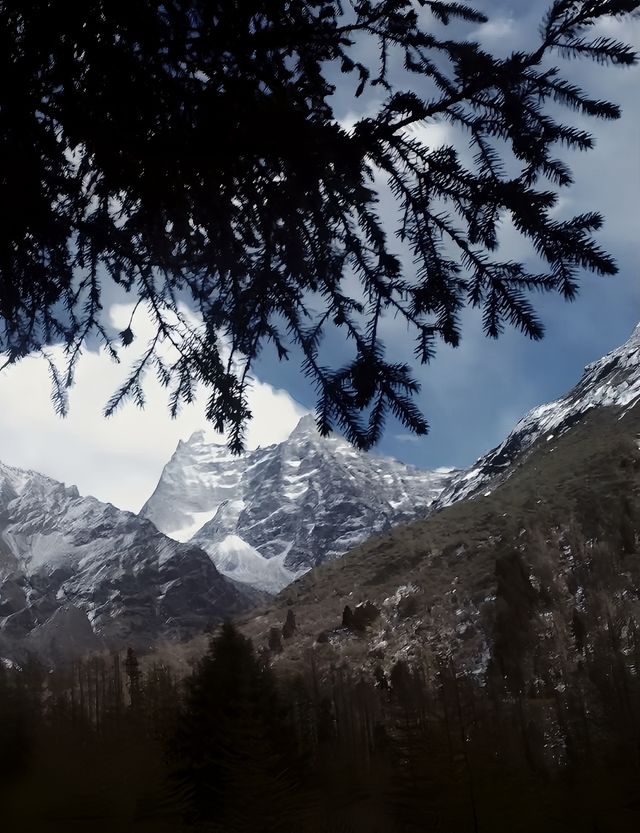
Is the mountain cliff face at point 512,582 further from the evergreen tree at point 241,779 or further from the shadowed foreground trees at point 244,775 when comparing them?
the evergreen tree at point 241,779

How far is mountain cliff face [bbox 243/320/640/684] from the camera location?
90.8m

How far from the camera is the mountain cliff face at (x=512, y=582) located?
90.8 meters

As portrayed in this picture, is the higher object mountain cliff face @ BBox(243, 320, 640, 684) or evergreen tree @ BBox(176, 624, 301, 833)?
mountain cliff face @ BBox(243, 320, 640, 684)

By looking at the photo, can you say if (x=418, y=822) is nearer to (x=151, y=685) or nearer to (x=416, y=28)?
(x=416, y=28)

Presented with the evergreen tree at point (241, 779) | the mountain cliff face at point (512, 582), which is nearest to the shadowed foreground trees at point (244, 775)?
the evergreen tree at point (241, 779)

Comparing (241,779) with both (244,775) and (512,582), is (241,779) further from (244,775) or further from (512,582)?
(512,582)

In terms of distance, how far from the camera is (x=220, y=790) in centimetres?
233

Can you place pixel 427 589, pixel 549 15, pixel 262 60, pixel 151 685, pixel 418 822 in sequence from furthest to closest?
1. pixel 427 589
2. pixel 151 685
3. pixel 262 60
4. pixel 418 822
5. pixel 549 15

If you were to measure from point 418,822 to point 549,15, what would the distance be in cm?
328

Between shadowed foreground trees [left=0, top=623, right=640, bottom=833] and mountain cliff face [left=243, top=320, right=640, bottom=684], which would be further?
mountain cliff face [left=243, top=320, right=640, bottom=684]

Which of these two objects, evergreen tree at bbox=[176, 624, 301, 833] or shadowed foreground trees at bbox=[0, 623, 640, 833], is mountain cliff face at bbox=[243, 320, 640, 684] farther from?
evergreen tree at bbox=[176, 624, 301, 833]

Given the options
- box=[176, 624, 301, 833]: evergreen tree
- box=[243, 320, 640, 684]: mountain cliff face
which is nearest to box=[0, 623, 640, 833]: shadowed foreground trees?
box=[176, 624, 301, 833]: evergreen tree

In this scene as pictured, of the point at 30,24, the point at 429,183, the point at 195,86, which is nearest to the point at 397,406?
the point at 429,183

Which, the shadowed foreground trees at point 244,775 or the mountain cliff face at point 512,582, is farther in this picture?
the mountain cliff face at point 512,582
